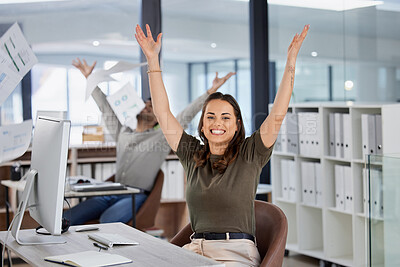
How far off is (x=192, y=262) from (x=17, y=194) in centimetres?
348

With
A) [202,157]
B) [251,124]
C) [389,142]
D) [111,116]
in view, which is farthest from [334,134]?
[202,157]

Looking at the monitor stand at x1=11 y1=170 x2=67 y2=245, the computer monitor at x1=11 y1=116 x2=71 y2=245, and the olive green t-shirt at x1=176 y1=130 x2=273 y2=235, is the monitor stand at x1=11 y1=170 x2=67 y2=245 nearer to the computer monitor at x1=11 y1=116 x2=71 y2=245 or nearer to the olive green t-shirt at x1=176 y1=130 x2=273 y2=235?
the computer monitor at x1=11 y1=116 x2=71 y2=245

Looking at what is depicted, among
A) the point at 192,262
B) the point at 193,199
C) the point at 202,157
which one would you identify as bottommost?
the point at 192,262

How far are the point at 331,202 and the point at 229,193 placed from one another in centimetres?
246

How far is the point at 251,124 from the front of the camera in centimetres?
598

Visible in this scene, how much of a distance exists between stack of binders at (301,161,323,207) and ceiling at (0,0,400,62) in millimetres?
1318

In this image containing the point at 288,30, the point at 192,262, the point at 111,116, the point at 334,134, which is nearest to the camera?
the point at 192,262

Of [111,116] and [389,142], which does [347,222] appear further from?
[111,116]

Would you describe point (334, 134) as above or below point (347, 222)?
above

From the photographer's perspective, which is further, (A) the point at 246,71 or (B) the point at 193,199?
(A) the point at 246,71

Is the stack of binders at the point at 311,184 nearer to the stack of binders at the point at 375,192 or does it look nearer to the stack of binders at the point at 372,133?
the stack of binders at the point at 372,133

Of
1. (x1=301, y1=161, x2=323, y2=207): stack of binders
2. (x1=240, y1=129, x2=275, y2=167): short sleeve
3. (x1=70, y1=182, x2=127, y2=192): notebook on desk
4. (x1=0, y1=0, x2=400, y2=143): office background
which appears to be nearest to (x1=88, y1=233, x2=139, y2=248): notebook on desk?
(x1=240, y1=129, x2=275, y2=167): short sleeve

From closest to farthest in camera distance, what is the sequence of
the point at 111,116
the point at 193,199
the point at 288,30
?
1. the point at 193,199
2. the point at 111,116
3. the point at 288,30

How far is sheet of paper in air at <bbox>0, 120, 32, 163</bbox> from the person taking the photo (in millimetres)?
2453
